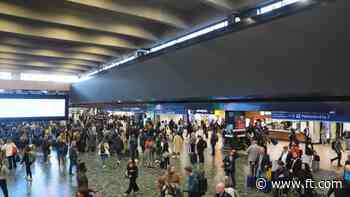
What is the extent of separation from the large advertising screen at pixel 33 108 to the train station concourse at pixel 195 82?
0.12 ft

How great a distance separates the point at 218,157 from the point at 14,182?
946 centimetres

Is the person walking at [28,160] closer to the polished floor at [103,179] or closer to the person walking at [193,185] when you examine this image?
the polished floor at [103,179]

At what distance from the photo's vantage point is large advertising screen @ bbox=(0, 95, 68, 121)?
10704mm

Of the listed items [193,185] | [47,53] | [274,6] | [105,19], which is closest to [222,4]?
[274,6]

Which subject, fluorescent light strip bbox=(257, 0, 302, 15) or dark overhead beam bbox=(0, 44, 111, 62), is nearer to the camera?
fluorescent light strip bbox=(257, 0, 302, 15)

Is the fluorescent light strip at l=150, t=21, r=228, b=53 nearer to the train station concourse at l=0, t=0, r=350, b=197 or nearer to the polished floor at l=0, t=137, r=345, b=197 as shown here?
the train station concourse at l=0, t=0, r=350, b=197

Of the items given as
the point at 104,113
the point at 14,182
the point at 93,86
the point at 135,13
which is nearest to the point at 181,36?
the point at 135,13

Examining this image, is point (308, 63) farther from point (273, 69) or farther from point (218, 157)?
point (218, 157)

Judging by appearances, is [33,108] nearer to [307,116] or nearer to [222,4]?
[222,4]

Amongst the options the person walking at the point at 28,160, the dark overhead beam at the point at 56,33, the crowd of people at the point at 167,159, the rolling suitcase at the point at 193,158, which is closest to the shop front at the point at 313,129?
the crowd of people at the point at 167,159

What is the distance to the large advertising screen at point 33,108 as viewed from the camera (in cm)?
1070

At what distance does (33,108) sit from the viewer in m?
11.3

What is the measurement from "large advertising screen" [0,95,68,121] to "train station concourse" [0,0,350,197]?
0.04 meters

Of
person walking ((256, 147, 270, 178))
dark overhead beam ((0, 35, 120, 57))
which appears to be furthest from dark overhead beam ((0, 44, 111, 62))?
person walking ((256, 147, 270, 178))
